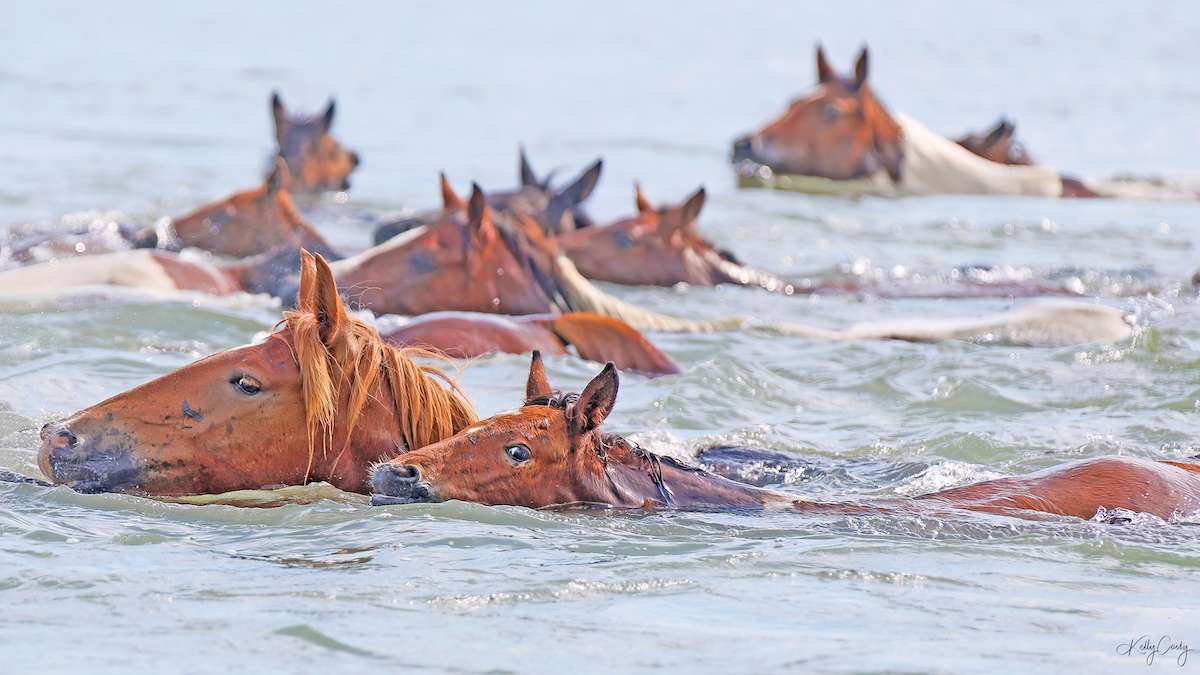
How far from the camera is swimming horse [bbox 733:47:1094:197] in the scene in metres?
15.2

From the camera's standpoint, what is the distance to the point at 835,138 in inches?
597

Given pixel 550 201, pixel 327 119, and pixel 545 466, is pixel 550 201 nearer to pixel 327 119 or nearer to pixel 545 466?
pixel 327 119

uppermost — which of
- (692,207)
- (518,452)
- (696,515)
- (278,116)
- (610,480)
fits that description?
(278,116)

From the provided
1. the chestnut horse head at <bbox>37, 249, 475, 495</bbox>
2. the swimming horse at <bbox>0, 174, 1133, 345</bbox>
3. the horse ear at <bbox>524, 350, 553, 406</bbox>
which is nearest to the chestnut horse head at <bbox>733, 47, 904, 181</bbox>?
the swimming horse at <bbox>0, 174, 1133, 345</bbox>

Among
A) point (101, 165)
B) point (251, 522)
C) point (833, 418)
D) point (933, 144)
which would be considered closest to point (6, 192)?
point (101, 165)

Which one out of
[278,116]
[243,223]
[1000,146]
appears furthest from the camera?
[1000,146]

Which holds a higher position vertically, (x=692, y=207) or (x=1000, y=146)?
(x=1000, y=146)

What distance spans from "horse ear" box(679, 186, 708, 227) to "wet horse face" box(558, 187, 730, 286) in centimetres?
1

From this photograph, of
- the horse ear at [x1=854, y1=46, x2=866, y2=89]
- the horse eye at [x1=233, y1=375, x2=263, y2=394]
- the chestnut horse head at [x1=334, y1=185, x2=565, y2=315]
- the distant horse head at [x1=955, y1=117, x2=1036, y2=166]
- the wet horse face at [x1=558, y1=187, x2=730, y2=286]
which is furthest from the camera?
the distant horse head at [x1=955, y1=117, x2=1036, y2=166]

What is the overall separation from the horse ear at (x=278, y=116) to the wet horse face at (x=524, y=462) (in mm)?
10715

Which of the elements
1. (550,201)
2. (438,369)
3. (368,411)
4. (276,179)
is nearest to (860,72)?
(550,201)

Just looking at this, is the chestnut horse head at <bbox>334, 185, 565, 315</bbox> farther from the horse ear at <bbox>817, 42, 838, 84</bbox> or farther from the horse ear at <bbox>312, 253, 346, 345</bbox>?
the horse ear at <bbox>817, 42, 838, 84</bbox>

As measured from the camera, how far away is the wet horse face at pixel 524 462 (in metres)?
4.21

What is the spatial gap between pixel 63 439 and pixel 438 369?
1.38 m
